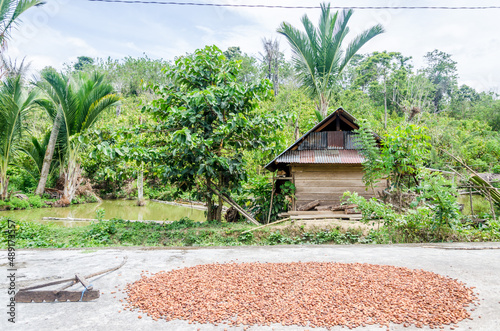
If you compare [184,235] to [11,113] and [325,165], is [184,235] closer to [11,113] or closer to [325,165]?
[325,165]

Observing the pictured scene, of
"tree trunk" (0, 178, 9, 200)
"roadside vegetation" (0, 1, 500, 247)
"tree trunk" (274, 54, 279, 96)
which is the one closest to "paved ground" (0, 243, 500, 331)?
"roadside vegetation" (0, 1, 500, 247)

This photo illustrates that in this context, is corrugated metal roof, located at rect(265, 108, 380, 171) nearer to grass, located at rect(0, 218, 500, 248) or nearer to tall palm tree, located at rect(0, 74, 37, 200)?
grass, located at rect(0, 218, 500, 248)

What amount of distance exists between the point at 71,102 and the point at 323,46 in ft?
31.1

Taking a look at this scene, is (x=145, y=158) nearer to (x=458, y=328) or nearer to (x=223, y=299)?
(x=223, y=299)

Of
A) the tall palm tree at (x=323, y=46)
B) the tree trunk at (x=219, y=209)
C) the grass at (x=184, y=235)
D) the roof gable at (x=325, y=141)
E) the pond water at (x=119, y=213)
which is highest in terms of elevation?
the tall palm tree at (x=323, y=46)

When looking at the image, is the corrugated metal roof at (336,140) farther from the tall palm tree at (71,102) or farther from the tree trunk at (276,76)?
the tree trunk at (276,76)

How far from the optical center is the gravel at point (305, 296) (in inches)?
95.0

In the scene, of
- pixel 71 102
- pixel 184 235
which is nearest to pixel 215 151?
pixel 184 235

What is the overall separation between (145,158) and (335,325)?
517 cm

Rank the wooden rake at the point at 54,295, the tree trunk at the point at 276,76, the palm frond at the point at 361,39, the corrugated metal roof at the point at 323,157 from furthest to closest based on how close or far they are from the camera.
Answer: the tree trunk at the point at 276,76, the palm frond at the point at 361,39, the corrugated metal roof at the point at 323,157, the wooden rake at the point at 54,295

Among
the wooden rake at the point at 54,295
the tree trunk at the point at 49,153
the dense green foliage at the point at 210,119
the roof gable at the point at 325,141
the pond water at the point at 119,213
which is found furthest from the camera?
the tree trunk at the point at 49,153

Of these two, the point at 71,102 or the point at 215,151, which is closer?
the point at 215,151

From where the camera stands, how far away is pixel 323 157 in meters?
8.86

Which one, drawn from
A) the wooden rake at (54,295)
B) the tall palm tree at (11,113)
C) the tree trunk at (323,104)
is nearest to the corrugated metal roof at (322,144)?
the tree trunk at (323,104)
